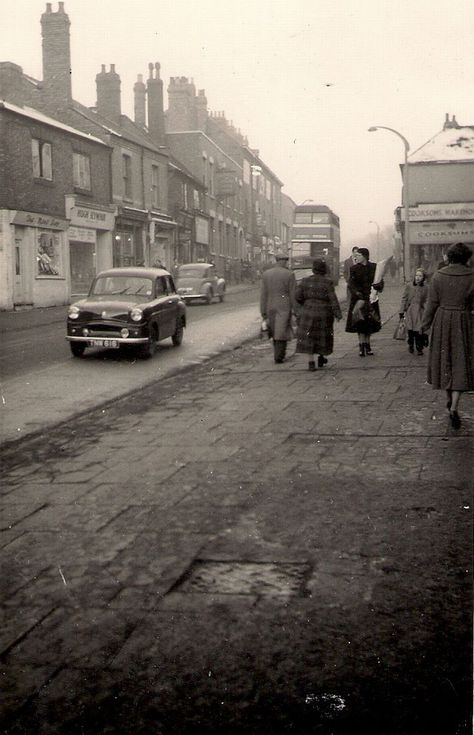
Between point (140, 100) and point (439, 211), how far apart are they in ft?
62.2

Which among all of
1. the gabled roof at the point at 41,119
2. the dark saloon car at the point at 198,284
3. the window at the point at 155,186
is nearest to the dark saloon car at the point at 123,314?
the gabled roof at the point at 41,119

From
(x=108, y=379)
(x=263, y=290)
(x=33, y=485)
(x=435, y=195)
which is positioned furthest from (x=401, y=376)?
(x=435, y=195)

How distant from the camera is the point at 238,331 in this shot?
18.4 m

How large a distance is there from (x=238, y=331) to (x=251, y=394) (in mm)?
9033

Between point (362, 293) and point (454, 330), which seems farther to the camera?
point (362, 293)

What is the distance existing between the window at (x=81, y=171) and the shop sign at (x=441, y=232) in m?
14.3

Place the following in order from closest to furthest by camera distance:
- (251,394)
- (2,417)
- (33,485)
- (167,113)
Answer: (33,485)
(2,417)
(251,394)
(167,113)

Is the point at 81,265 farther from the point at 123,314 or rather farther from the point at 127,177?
the point at 123,314

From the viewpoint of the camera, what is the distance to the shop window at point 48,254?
89.7 ft

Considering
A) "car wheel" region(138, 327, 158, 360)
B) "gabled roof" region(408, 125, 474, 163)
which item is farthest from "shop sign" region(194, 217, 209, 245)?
"car wheel" region(138, 327, 158, 360)

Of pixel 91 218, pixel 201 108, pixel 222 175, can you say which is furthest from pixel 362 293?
pixel 201 108

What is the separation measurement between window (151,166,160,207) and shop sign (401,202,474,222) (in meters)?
12.1

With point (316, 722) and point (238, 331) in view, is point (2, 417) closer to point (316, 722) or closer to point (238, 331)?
point (316, 722)

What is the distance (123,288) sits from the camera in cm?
1446
